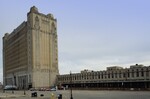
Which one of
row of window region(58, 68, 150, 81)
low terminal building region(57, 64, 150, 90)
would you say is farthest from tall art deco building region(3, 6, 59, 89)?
low terminal building region(57, 64, 150, 90)

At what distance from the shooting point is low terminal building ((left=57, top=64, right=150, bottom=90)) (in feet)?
453

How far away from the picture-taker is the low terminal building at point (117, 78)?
453ft

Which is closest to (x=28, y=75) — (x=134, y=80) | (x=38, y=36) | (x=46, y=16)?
(x=38, y=36)

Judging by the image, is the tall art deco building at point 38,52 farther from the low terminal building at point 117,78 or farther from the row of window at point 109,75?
the low terminal building at point 117,78

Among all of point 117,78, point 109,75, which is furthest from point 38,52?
point 117,78

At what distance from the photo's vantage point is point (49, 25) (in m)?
199

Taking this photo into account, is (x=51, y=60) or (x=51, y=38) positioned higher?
(x=51, y=38)

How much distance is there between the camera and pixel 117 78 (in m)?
153

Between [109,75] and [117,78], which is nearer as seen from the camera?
[117,78]

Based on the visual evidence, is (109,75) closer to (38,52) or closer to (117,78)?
(117,78)

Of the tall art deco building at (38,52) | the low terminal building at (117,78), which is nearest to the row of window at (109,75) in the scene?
the low terminal building at (117,78)

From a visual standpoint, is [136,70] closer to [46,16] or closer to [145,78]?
[145,78]

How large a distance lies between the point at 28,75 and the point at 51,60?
60.3ft

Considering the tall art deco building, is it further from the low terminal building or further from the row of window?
the low terminal building
